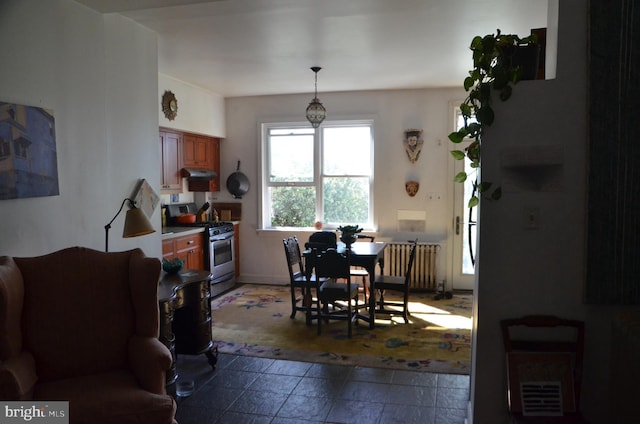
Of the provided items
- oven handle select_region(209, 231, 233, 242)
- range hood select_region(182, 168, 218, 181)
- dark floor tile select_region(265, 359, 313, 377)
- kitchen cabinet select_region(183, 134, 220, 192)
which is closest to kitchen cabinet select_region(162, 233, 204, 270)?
oven handle select_region(209, 231, 233, 242)

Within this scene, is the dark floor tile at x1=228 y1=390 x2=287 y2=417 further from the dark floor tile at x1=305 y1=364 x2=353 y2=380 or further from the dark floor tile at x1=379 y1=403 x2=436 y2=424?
the dark floor tile at x1=379 y1=403 x2=436 y2=424

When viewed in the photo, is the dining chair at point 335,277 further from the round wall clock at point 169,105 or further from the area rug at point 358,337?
the round wall clock at point 169,105

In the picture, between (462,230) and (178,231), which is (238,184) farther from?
(462,230)

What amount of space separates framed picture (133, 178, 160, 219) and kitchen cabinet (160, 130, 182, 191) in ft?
6.00

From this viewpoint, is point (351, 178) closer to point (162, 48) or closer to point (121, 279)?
point (162, 48)

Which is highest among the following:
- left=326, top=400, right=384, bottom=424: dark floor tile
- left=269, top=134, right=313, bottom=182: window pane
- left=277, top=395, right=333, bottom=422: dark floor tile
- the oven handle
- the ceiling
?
the ceiling

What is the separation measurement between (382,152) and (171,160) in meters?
2.76

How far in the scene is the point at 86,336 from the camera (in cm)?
246

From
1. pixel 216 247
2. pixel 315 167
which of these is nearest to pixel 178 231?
pixel 216 247

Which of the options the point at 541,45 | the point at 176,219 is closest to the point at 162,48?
the point at 176,219

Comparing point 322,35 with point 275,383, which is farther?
point 322,35

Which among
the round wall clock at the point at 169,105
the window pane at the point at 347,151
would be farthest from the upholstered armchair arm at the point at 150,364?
the window pane at the point at 347,151

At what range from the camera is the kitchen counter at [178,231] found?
5.13m

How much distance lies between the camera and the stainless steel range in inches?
232
